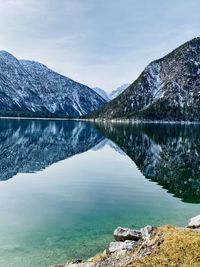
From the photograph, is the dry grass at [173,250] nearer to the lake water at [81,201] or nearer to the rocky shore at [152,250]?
the rocky shore at [152,250]

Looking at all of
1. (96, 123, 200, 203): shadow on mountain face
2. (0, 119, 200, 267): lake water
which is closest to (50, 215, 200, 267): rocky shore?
(0, 119, 200, 267): lake water

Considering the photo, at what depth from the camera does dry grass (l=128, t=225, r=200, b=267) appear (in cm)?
2342

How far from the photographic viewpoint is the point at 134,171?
250 feet

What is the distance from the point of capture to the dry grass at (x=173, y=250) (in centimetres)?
2342

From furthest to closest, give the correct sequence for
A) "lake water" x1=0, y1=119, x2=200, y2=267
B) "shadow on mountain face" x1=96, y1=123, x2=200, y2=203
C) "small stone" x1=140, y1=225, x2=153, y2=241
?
"shadow on mountain face" x1=96, y1=123, x2=200, y2=203 → "lake water" x1=0, y1=119, x2=200, y2=267 → "small stone" x1=140, y1=225, x2=153, y2=241

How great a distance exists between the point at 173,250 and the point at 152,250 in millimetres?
1425

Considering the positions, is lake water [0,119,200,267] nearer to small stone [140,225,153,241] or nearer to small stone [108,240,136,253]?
small stone [108,240,136,253]

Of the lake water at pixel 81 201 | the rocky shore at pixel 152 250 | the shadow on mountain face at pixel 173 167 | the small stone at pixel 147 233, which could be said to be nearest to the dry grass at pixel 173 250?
the rocky shore at pixel 152 250

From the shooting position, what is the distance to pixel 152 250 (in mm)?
26094

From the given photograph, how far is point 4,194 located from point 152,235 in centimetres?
2794

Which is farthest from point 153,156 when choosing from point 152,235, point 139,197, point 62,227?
point 152,235

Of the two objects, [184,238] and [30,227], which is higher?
[184,238]

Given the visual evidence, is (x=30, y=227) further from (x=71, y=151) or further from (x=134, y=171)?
(x=71, y=151)

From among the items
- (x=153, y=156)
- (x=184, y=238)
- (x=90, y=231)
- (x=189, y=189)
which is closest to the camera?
(x=184, y=238)
